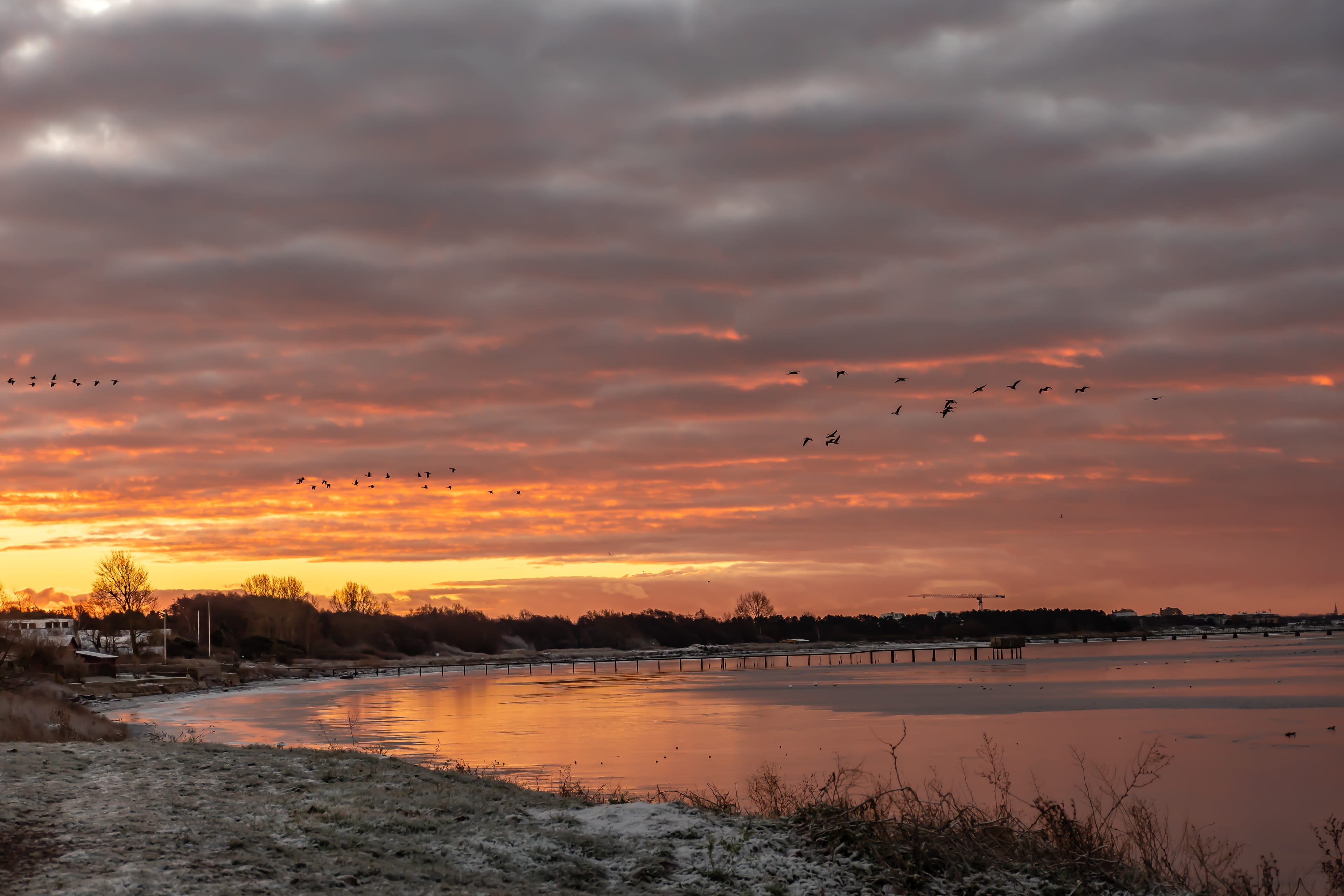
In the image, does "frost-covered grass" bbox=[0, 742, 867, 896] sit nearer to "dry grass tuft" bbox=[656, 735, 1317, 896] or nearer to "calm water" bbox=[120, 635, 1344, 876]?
"dry grass tuft" bbox=[656, 735, 1317, 896]

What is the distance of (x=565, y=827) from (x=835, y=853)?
4.22 m

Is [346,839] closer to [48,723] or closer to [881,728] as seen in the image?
[48,723]

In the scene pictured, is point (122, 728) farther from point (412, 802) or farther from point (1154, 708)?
point (1154, 708)

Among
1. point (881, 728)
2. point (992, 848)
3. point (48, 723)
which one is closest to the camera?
point (992, 848)

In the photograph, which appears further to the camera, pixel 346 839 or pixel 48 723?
pixel 48 723

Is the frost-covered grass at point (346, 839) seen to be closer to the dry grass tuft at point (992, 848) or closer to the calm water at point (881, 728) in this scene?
the dry grass tuft at point (992, 848)

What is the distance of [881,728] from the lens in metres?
69.3

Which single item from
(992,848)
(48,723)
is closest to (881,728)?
(48,723)

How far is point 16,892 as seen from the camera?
1270 cm

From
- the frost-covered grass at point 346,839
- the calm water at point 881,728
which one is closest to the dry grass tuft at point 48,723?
the frost-covered grass at point 346,839

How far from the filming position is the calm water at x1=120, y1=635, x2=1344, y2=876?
4338 centimetres

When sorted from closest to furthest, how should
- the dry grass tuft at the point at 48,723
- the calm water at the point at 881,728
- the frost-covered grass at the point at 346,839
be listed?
the frost-covered grass at the point at 346,839 < the dry grass tuft at the point at 48,723 < the calm water at the point at 881,728

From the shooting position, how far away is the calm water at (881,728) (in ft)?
142

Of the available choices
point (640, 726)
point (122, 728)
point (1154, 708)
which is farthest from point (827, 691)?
point (122, 728)
